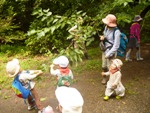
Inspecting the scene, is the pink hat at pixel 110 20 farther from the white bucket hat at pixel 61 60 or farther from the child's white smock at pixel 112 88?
the white bucket hat at pixel 61 60

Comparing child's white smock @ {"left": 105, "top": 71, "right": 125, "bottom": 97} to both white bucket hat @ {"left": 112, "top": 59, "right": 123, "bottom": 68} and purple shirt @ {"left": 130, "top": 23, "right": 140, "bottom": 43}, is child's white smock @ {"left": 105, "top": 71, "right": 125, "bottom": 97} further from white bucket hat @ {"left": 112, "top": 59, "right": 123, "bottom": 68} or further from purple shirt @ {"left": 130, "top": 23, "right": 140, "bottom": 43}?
purple shirt @ {"left": 130, "top": 23, "right": 140, "bottom": 43}

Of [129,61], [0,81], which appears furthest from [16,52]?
[129,61]

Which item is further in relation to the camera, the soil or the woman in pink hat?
the soil

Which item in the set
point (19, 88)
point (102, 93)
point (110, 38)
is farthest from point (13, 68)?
point (102, 93)

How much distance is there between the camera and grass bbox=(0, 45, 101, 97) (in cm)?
728

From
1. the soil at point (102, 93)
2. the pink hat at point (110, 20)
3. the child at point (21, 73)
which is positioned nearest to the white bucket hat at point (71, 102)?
the child at point (21, 73)

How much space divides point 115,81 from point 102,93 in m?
0.69

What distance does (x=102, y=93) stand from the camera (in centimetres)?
592

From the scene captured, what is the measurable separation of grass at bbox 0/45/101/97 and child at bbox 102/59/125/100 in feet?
5.48

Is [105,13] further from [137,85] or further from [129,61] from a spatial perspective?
[129,61]

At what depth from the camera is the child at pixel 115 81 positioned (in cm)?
528

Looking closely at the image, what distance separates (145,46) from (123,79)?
3.23 m

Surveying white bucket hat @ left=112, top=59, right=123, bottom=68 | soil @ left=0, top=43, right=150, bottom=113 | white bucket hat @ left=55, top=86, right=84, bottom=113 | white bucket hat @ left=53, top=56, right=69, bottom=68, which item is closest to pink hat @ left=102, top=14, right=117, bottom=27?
white bucket hat @ left=112, top=59, right=123, bottom=68

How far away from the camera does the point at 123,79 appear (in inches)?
258
